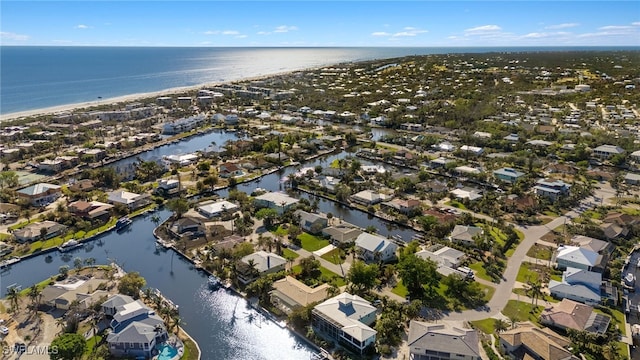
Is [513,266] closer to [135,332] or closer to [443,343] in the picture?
[443,343]

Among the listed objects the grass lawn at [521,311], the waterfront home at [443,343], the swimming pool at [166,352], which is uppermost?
the waterfront home at [443,343]

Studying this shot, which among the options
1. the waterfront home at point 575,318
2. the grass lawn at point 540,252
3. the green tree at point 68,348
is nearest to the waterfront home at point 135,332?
the green tree at point 68,348

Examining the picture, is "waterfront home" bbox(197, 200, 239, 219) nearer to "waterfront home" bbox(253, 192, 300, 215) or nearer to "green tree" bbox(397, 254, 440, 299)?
"waterfront home" bbox(253, 192, 300, 215)

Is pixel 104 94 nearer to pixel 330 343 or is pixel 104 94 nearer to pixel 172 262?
pixel 172 262

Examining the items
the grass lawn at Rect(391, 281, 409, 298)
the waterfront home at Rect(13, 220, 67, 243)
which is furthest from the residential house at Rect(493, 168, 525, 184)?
the waterfront home at Rect(13, 220, 67, 243)

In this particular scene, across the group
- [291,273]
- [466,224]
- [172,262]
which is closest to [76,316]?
[172,262]

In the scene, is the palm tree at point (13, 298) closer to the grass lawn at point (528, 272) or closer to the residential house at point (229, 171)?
the residential house at point (229, 171)
